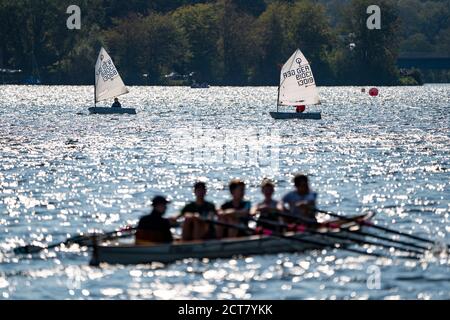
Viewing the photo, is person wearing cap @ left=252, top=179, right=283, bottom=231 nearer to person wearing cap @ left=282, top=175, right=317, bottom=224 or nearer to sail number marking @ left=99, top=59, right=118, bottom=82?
person wearing cap @ left=282, top=175, right=317, bottom=224

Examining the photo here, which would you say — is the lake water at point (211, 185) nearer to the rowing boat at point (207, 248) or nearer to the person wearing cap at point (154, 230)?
the rowing boat at point (207, 248)

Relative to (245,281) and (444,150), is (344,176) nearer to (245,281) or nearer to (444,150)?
(444,150)

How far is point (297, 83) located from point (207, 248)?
7032 centimetres

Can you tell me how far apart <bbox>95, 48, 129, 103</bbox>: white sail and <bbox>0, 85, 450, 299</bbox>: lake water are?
2.79 metres

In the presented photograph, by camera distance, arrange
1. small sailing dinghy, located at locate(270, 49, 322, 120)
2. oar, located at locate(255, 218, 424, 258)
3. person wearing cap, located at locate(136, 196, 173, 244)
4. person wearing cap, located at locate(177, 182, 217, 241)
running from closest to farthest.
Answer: person wearing cap, located at locate(136, 196, 173, 244) → person wearing cap, located at locate(177, 182, 217, 241) → oar, located at locate(255, 218, 424, 258) → small sailing dinghy, located at locate(270, 49, 322, 120)

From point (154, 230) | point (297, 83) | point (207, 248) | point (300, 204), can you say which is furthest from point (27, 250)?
point (297, 83)

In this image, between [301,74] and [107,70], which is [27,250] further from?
[107,70]

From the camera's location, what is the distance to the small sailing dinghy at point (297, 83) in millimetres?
106438

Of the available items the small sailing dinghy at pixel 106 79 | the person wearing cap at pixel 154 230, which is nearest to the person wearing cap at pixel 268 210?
the person wearing cap at pixel 154 230

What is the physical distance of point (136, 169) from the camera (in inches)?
2714

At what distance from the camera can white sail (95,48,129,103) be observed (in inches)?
4550

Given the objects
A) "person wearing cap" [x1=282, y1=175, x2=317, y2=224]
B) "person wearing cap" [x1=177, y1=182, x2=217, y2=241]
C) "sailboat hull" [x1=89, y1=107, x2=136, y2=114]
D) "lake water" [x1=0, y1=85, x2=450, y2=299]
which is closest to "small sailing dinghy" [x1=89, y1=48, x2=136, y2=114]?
"lake water" [x1=0, y1=85, x2=450, y2=299]

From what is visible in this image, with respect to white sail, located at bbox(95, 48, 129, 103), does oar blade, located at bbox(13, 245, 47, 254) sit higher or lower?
lower
